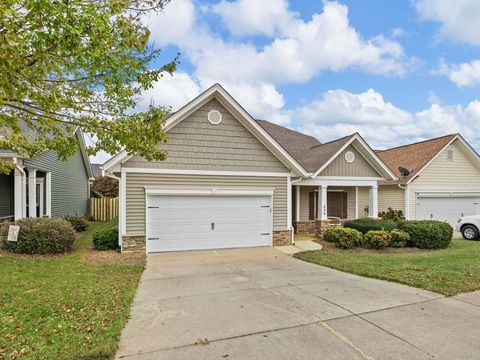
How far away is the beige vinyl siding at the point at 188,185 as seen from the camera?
35.2 feet

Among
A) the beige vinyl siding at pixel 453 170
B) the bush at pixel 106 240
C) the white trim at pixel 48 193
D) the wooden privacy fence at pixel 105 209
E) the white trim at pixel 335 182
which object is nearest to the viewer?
the bush at pixel 106 240

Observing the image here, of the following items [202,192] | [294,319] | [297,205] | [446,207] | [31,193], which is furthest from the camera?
[446,207]

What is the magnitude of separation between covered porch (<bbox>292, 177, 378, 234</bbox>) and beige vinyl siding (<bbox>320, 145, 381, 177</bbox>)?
0.28 m

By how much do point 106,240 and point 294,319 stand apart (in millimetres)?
8221

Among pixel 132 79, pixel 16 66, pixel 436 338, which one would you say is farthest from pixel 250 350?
pixel 132 79

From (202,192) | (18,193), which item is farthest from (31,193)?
(202,192)

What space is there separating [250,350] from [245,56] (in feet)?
43.7

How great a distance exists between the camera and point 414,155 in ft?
64.4

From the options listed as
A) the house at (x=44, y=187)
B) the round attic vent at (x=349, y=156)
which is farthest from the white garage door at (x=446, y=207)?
the house at (x=44, y=187)

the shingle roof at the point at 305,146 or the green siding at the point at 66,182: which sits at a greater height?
the shingle roof at the point at 305,146

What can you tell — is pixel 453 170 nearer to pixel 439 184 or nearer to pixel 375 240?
pixel 439 184

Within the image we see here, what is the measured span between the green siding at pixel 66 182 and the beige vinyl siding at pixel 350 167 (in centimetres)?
1262

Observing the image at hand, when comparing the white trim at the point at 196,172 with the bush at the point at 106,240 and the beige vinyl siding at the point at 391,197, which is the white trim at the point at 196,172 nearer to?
the bush at the point at 106,240

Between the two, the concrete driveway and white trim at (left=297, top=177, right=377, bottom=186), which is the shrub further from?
the concrete driveway
